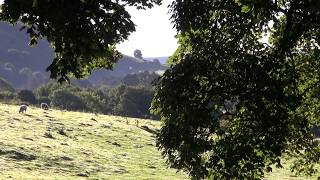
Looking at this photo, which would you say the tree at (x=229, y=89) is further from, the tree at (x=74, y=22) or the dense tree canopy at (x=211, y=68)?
the tree at (x=74, y=22)

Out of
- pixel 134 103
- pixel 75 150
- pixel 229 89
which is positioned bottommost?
pixel 75 150

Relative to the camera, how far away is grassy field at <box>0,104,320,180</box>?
3112 cm

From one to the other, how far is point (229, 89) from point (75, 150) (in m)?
24.7

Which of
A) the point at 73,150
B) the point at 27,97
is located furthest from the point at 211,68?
the point at 27,97

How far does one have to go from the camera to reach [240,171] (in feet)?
58.0

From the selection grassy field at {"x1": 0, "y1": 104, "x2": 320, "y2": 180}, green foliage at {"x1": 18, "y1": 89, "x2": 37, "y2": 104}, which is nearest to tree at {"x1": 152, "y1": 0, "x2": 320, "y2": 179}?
grassy field at {"x1": 0, "y1": 104, "x2": 320, "y2": 180}

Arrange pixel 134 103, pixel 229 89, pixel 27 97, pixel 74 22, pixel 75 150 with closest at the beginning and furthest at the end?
pixel 74 22 → pixel 229 89 → pixel 75 150 → pixel 27 97 → pixel 134 103

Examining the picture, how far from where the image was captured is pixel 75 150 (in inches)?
1538

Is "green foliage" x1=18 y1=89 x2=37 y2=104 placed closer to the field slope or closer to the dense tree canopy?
the field slope

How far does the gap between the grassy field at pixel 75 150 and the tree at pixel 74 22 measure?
1287 cm

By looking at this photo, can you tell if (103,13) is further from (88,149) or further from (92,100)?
(92,100)

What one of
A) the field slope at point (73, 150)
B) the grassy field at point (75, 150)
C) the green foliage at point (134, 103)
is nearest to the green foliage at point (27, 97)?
the green foliage at point (134, 103)

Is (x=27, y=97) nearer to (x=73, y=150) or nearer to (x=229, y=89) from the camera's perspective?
(x=73, y=150)

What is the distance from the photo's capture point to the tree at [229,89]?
16234 millimetres
